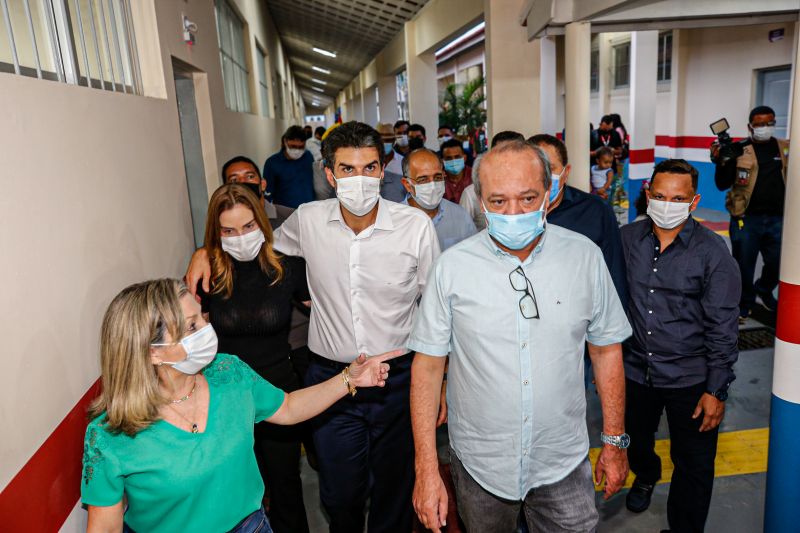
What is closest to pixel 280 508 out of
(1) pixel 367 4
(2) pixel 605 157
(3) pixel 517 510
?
(3) pixel 517 510

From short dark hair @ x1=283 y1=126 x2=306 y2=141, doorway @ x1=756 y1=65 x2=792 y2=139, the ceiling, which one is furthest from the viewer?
the ceiling

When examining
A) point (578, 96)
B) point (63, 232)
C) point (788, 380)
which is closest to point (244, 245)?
point (63, 232)

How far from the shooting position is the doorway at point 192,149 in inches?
204

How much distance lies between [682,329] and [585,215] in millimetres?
715

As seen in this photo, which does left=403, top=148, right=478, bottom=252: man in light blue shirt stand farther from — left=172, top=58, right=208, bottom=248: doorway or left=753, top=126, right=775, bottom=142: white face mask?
left=753, top=126, right=775, bottom=142: white face mask

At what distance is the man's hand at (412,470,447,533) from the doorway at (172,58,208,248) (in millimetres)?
3759

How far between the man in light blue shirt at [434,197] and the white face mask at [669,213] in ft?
4.02

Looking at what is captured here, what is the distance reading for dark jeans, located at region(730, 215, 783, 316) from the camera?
543 centimetres

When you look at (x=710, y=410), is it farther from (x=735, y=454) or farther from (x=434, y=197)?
(x=434, y=197)

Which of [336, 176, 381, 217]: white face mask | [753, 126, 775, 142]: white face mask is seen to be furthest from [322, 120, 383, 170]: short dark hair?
[753, 126, 775, 142]: white face mask

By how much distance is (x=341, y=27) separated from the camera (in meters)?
15.0

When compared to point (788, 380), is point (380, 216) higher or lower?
higher

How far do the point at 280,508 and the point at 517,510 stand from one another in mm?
1263

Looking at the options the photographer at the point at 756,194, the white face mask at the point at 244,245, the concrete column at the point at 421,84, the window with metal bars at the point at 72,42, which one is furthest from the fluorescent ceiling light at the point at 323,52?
the white face mask at the point at 244,245
